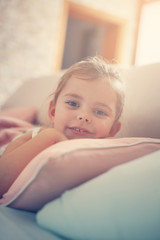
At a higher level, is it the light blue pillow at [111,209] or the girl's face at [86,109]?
the girl's face at [86,109]

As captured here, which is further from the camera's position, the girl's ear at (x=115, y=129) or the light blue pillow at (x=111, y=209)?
the girl's ear at (x=115, y=129)

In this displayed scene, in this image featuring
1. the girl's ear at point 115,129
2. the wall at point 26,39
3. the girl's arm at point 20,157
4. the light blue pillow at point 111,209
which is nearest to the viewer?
the light blue pillow at point 111,209

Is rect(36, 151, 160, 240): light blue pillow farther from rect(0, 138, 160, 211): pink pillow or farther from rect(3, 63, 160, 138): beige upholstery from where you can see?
rect(3, 63, 160, 138): beige upholstery

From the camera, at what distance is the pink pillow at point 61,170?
47 centimetres

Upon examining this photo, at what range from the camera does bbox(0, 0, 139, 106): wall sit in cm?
364

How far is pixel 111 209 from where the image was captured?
41 centimetres

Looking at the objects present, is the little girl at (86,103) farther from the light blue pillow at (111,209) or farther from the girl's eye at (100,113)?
the light blue pillow at (111,209)

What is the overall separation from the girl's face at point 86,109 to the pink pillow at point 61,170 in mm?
281

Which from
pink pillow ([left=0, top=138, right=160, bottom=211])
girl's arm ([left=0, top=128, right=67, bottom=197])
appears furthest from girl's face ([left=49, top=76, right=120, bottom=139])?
pink pillow ([left=0, top=138, right=160, bottom=211])

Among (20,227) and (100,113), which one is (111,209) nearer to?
(20,227)

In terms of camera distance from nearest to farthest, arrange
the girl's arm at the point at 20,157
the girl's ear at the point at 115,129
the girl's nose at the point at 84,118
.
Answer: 1. the girl's arm at the point at 20,157
2. the girl's nose at the point at 84,118
3. the girl's ear at the point at 115,129

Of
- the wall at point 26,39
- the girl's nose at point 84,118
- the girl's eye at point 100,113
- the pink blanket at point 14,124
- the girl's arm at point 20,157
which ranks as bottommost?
the pink blanket at point 14,124

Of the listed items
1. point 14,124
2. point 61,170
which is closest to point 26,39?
point 14,124

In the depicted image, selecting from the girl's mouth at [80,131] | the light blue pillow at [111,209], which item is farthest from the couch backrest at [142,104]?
the light blue pillow at [111,209]
